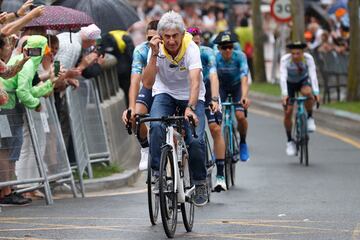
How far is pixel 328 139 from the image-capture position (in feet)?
73.6

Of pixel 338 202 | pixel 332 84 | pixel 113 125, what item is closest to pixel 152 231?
pixel 338 202

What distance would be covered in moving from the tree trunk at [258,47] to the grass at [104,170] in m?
20.2

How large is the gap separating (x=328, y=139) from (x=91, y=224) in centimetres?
1122

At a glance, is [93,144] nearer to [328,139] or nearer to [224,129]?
[224,129]

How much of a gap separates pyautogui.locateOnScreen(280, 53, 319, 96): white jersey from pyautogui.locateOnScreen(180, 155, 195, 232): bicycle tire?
730 centimetres

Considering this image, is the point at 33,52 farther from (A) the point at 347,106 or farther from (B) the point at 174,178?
(A) the point at 347,106

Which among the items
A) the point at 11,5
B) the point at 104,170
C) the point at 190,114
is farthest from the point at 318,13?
the point at 190,114

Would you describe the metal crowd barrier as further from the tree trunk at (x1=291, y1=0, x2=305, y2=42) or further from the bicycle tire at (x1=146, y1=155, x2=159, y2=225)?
the tree trunk at (x1=291, y1=0, x2=305, y2=42)

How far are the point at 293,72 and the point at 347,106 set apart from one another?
750 centimetres

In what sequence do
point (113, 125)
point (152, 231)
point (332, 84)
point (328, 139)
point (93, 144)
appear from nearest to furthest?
point (152, 231) → point (93, 144) → point (113, 125) → point (328, 139) → point (332, 84)

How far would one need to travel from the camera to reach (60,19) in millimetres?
14117

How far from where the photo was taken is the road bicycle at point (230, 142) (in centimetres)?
1566

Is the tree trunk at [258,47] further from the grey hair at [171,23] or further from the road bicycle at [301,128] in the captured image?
the grey hair at [171,23]

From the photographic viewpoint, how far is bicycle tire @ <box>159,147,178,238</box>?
10.6m
